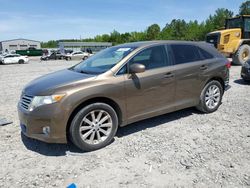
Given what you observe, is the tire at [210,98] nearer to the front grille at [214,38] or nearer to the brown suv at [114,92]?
the brown suv at [114,92]

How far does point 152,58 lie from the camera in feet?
14.0

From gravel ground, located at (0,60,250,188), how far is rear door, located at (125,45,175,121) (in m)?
0.46

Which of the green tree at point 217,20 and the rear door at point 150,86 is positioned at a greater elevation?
the green tree at point 217,20

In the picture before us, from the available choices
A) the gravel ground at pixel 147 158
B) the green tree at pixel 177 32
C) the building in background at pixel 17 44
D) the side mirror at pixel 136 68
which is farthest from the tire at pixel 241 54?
the building in background at pixel 17 44

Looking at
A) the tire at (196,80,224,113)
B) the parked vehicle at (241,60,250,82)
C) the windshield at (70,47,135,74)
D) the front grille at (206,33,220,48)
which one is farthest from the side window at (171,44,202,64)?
the front grille at (206,33,220,48)

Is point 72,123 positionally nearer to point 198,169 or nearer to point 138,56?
point 138,56

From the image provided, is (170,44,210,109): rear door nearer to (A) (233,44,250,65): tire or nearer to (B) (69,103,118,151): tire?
(B) (69,103,118,151): tire

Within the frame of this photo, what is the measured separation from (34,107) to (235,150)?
3191 millimetres

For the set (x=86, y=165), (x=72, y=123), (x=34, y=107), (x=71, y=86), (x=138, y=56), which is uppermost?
(x=138, y=56)

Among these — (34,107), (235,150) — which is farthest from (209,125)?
(34,107)

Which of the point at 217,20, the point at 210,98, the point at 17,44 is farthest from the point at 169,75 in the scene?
the point at 17,44

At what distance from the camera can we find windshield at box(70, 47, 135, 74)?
13.0 feet

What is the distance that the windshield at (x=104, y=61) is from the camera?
3.97 meters

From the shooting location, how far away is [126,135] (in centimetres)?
418
